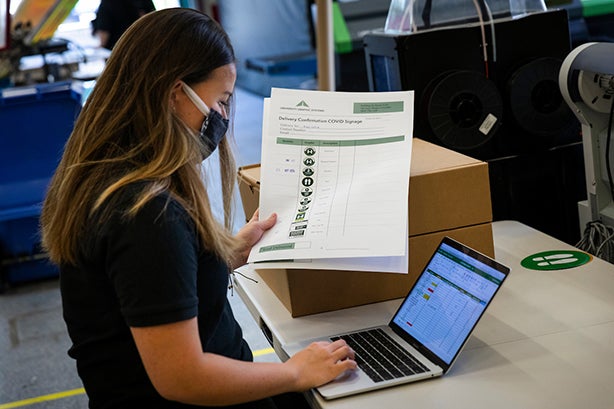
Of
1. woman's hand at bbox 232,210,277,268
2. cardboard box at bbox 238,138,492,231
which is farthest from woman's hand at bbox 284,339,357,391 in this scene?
cardboard box at bbox 238,138,492,231

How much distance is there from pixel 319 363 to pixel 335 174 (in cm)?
41

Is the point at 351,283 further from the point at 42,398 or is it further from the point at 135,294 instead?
the point at 42,398

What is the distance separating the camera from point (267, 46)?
337 inches

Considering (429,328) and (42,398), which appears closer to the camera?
(429,328)

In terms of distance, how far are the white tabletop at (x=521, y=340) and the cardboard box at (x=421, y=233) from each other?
28 mm

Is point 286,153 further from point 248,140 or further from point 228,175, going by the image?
point 248,140

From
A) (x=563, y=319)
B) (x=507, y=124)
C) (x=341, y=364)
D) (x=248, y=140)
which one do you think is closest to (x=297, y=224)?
(x=341, y=364)

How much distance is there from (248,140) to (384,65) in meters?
4.17

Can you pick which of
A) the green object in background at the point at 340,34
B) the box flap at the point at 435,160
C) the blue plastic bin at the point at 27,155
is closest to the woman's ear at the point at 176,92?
the box flap at the point at 435,160

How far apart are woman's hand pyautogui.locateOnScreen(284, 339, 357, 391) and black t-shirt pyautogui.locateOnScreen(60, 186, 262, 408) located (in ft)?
0.46

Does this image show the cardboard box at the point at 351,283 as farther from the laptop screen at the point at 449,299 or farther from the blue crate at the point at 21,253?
the blue crate at the point at 21,253

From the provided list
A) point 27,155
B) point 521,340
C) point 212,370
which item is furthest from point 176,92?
point 27,155

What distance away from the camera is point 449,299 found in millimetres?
1382

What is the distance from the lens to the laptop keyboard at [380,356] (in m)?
1.31
